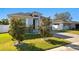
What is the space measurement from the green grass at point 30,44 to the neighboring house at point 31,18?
0.23 metres

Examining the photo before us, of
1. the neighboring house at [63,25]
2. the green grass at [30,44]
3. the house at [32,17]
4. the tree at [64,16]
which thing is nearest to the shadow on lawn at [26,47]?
the green grass at [30,44]

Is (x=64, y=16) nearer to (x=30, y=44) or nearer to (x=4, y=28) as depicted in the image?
(x=30, y=44)

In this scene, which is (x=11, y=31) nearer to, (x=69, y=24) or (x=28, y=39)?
(x=28, y=39)

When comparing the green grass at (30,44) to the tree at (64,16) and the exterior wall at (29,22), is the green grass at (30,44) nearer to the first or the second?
the exterior wall at (29,22)

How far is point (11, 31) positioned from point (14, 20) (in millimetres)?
226

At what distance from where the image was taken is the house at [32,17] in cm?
546

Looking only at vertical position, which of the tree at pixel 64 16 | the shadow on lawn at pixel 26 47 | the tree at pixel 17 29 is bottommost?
the shadow on lawn at pixel 26 47

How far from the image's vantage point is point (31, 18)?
217 inches

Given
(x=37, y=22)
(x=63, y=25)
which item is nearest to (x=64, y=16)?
(x=63, y=25)

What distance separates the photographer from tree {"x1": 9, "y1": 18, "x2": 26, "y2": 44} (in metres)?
5.47

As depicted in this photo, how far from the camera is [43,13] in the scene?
546 centimetres

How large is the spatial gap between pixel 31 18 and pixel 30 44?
519mm
